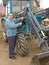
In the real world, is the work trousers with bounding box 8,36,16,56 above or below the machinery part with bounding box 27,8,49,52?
below

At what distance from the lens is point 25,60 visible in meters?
6.75

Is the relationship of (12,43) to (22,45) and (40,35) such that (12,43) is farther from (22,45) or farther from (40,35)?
(40,35)

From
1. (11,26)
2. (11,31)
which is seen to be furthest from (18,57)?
(11,26)

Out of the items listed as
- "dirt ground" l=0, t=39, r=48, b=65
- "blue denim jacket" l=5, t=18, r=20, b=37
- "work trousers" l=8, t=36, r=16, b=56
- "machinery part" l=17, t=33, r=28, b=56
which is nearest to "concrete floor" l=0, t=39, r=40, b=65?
"dirt ground" l=0, t=39, r=48, b=65

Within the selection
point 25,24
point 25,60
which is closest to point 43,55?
point 25,60

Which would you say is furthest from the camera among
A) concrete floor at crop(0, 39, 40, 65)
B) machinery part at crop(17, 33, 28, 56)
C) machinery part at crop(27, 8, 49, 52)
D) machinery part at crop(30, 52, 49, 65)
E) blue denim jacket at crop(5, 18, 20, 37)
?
machinery part at crop(17, 33, 28, 56)

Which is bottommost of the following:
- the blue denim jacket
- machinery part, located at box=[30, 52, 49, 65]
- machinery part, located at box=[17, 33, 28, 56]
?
machinery part, located at box=[17, 33, 28, 56]

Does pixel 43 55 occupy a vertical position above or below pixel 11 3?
below

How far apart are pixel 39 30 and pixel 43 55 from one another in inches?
56.7

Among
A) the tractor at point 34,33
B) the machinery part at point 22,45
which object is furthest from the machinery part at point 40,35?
the machinery part at point 22,45

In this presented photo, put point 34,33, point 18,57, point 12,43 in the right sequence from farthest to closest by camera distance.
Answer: point 18,57, point 12,43, point 34,33

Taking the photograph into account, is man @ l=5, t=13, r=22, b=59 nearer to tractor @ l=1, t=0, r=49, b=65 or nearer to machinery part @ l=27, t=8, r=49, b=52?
tractor @ l=1, t=0, r=49, b=65

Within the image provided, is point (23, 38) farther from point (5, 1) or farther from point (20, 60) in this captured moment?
point (5, 1)

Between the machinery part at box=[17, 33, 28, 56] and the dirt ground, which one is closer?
the dirt ground
